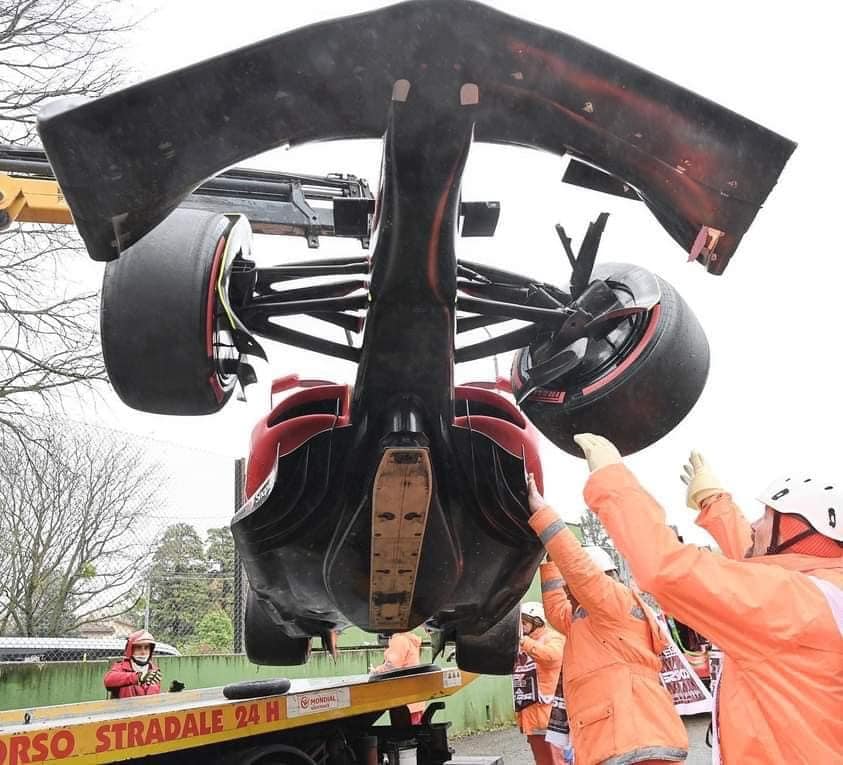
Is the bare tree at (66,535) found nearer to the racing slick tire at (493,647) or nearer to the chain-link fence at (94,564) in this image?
the chain-link fence at (94,564)

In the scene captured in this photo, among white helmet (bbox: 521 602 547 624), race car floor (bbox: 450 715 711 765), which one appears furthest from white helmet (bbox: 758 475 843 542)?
race car floor (bbox: 450 715 711 765)

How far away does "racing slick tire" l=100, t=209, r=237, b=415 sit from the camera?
237cm

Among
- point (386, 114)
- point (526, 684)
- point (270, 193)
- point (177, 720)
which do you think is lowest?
point (526, 684)

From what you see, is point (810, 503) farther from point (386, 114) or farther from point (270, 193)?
point (270, 193)

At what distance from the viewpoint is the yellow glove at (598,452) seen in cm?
251

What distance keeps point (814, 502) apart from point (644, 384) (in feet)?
2.41

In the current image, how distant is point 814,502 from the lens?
228cm

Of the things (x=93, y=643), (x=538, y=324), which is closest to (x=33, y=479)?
(x=93, y=643)

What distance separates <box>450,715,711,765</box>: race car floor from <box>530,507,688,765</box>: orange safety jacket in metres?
4.27

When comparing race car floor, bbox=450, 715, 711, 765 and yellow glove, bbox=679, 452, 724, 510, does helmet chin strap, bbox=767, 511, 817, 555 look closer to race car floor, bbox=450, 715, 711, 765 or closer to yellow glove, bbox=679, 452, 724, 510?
yellow glove, bbox=679, 452, 724, 510

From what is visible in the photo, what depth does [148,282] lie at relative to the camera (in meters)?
2.37

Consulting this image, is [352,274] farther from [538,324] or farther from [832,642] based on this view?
[832,642]

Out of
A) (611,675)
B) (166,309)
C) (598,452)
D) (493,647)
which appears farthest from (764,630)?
(493,647)

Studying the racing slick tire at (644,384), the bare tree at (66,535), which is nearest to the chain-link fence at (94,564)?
the bare tree at (66,535)
